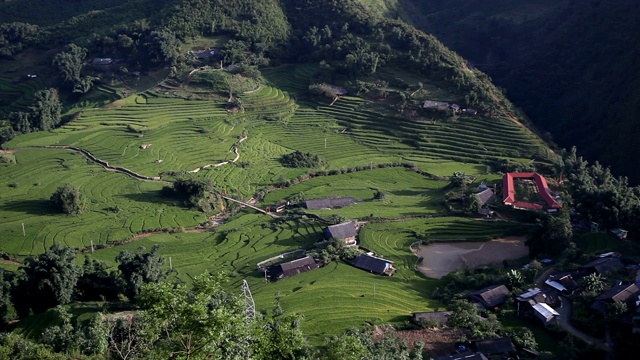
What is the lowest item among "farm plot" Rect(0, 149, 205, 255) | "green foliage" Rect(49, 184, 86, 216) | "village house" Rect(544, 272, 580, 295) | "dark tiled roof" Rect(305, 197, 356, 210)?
"farm plot" Rect(0, 149, 205, 255)

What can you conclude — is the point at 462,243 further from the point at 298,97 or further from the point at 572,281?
the point at 298,97

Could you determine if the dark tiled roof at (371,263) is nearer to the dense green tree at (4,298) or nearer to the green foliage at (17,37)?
the dense green tree at (4,298)

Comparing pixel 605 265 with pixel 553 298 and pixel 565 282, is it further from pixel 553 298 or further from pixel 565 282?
Result: pixel 553 298

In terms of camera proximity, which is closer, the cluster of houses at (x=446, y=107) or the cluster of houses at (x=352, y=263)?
the cluster of houses at (x=352, y=263)

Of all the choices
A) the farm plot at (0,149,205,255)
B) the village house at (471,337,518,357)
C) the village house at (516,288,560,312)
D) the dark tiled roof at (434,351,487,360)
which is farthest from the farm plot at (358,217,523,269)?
the dark tiled roof at (434,351,487,360)

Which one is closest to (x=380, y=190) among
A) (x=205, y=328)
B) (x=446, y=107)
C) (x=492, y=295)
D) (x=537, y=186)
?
(x=537, y=186)

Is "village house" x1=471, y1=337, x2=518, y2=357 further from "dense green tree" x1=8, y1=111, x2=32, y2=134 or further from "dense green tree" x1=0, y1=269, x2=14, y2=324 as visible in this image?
"dense green tree" x1=8, y1=111, x2=32, y2=134

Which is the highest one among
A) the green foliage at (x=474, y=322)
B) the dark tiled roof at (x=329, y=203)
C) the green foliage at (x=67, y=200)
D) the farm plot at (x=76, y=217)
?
the green foliage at (x=474, y=322)

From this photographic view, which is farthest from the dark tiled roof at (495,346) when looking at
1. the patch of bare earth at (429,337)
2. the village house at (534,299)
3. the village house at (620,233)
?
the village house at (620,233)
